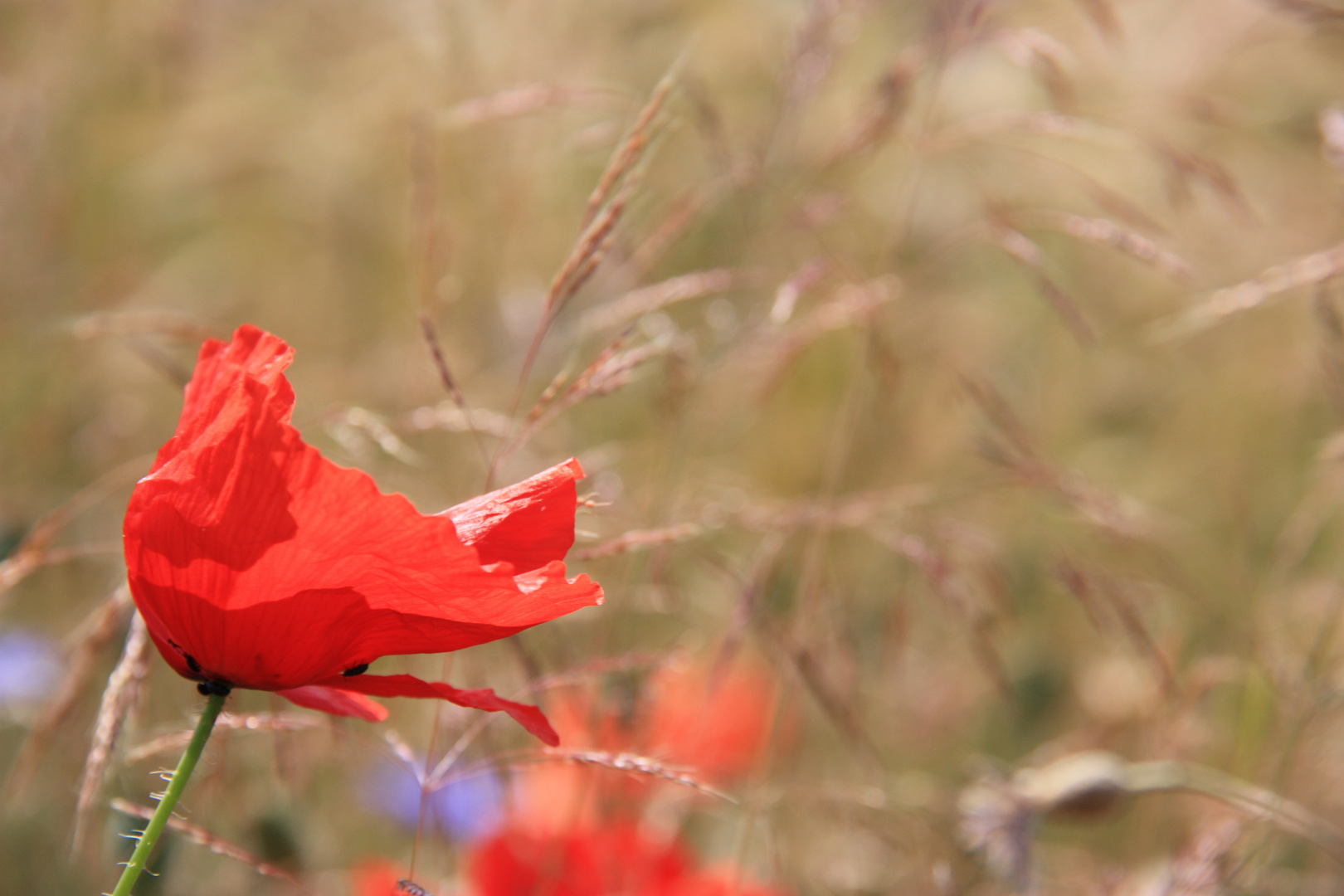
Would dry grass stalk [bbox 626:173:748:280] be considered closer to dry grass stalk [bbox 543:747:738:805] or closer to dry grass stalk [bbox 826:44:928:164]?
dry grass stalk [bbox 826:44:928:164]

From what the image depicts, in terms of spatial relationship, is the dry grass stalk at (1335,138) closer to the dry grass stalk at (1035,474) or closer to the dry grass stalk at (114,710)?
the dry grass stalk at (1035,474)

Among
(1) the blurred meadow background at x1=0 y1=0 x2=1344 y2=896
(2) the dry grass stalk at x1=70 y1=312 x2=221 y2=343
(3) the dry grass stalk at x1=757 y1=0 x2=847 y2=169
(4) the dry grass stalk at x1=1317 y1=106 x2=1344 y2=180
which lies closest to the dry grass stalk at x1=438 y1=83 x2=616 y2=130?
(1) the blurred meadow background at x1=0 y1=0 x2=1344 y2=896

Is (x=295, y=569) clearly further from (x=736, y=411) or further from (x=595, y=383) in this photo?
(x=736, y=411)

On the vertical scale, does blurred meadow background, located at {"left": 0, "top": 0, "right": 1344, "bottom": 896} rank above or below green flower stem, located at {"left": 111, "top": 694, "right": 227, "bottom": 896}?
above

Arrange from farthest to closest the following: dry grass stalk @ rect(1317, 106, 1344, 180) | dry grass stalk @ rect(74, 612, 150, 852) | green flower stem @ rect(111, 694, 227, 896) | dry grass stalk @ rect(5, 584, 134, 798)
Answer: dry grass stalk @ rect(1317, 106, 1344, 180)
dry grass stalk @ rect(5, 584, 134, 798)
dry grass stalk @ rect(74, 612, 150, 852)
green flower stem @ rect(111, 694, 227, 896)

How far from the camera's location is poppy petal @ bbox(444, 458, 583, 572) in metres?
0.45

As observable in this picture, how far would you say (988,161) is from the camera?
1.99m

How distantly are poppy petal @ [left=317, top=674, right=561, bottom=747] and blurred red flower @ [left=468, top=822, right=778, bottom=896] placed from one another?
0.38m

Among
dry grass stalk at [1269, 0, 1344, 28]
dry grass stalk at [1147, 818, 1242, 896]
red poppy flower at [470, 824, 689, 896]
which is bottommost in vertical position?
red poppy flower at [470, 824, 689, 896]

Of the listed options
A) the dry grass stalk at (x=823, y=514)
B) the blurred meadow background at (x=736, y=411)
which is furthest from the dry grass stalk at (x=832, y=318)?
the dry grass stalk at (x=823, y=514)

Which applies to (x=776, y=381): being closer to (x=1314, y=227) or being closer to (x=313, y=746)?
(x=313, y=746)

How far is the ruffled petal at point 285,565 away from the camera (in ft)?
1.29

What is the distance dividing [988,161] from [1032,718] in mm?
1074

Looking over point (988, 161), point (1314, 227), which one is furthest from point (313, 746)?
point (1314, 227)
